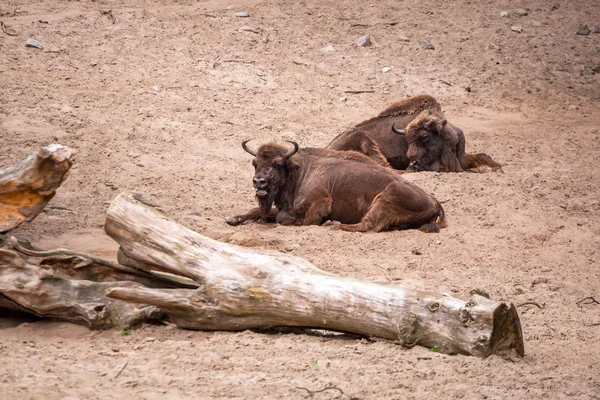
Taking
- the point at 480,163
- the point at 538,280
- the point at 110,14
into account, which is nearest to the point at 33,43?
the point at 110,14

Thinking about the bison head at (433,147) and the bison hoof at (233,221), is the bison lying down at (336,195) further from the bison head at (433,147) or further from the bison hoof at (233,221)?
the bison head at (433,147)

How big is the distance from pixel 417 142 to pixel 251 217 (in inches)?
142

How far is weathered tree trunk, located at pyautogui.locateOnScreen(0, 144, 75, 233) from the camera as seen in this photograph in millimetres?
7012

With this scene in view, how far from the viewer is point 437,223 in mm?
9922

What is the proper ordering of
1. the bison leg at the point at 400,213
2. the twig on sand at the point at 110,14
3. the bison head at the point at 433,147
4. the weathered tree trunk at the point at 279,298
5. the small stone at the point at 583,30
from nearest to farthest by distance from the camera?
1. the weathered tree trunk at the point at 279,298
2. the bison leg at the point at 400,213
3. the bison head at the point at 433,147
4. the twig on sand at the point at 110,14
5. the small stone at the point at 583,30

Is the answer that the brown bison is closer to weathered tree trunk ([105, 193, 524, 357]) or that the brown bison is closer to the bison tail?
the bison tail

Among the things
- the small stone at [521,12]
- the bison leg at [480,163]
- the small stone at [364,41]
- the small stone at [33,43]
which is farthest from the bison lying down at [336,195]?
the small stone at [521,12]

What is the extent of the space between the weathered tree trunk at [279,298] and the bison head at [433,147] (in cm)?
640

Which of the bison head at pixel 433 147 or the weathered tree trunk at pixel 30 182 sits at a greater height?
the weathered tree trunk at pixel 30 182

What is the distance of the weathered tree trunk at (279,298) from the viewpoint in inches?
240

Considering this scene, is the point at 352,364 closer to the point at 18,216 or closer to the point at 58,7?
the point at 18,216

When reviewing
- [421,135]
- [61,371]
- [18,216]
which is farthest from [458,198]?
[61,371]

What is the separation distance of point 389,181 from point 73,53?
6.52 m

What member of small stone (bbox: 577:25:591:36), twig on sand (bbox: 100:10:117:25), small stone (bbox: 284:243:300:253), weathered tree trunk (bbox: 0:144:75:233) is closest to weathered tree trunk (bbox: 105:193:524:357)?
weathered tree trunk (bbox: 0:144:75:233)
